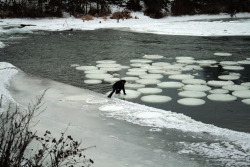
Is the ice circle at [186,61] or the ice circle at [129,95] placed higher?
the ice circle at [186,61]

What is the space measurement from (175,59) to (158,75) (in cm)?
252

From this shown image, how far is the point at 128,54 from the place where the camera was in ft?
39.9

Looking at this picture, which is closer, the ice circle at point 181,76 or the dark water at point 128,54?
the dark water at point 128,54

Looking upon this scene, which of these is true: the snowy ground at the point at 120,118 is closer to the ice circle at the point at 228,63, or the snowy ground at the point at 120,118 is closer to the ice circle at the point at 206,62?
the ice circle at the point at 206,62

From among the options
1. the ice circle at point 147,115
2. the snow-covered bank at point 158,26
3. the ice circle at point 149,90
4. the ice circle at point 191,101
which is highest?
the snow-covered bank at point 158,26

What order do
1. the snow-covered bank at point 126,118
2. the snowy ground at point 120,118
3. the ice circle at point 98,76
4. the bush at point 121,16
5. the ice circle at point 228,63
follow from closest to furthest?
1. the snowy ground at point 120,118
2. the snow-covered bank at point 126,118
3. the ice circle at point 98,76
4. the ice circle at point 228,63
5. the bush at point 121,16

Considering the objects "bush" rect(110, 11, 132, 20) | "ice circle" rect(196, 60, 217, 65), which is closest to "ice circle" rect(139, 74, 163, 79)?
"ice circle" rect(196, 60, 217, 65)

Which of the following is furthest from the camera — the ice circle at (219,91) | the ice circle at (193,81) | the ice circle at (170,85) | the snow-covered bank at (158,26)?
the snow-covered bank at (158,26)

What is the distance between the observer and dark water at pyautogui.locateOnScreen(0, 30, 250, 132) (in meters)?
6.15

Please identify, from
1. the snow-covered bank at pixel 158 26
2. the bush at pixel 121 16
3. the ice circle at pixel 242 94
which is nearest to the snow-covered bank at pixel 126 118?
the ice circle at pixel 242 94

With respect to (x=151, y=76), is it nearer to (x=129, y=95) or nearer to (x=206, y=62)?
(x=129, y=95)

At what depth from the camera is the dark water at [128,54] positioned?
6152 mm

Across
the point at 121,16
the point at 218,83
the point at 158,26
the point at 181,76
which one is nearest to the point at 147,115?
the point at 218,83

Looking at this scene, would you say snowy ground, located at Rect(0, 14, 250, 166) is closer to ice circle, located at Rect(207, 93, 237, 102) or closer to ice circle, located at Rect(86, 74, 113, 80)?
ice circle, located at Rect(86, 74, 113, 80)
